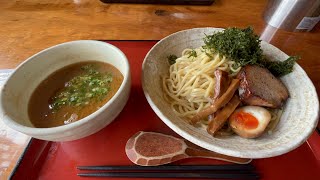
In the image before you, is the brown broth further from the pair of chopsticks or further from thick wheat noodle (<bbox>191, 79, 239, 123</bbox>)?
thick wheat noodle (<bbox>191, 79, 239, 123</bbox>)

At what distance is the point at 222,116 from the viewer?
1159 mm

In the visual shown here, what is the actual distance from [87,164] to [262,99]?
3.01ft

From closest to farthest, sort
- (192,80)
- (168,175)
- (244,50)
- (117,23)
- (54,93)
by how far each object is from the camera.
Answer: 1. (168,175)
2. (54,93)
3. (244,50)
4. (192,80)
5. (117,23)

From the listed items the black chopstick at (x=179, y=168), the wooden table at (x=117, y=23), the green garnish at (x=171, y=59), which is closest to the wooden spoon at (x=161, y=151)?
the black chopstick at (x=179, y=168)

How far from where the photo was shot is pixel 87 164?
3.50 ft

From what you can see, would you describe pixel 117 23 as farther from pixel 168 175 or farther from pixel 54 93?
pixel 168 175

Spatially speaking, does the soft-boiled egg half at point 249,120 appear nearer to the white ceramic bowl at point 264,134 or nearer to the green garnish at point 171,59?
the white ceramic bowl at point 264,134

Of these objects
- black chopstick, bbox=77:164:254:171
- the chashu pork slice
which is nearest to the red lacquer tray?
black chopstick, bbox=77:164:254:171

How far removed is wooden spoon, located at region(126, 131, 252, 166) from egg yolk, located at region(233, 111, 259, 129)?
163mm

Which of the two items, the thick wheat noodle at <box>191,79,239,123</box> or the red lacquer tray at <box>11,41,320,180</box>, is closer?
the red lacquer tray at <box>11,41,320,180</box>

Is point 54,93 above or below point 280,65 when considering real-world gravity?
below

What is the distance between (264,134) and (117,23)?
1373 millimetres

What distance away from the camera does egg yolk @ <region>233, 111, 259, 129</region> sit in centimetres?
111

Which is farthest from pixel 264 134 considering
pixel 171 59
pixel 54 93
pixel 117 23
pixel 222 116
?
pixel 117 23
